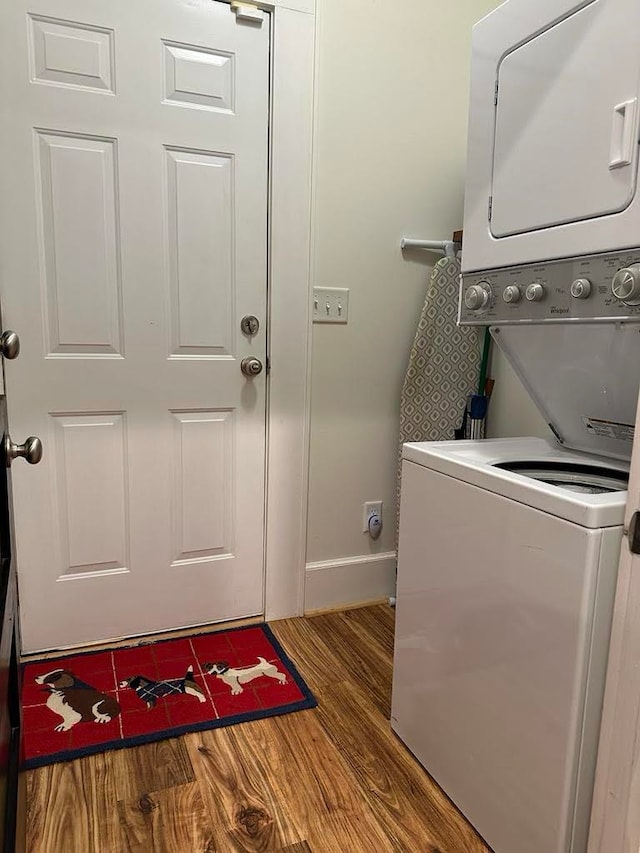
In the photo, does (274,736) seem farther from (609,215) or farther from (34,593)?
(609,215)

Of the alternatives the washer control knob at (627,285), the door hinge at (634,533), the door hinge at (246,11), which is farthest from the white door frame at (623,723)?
the door hinge at (246,11)

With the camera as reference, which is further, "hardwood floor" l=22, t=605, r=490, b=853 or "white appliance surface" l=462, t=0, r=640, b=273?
"hardwood floor" l=22, t=605, r=490, b=853

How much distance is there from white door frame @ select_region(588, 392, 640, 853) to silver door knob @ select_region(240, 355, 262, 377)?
1.30m

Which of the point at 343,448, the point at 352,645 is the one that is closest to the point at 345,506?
the point at 343,448

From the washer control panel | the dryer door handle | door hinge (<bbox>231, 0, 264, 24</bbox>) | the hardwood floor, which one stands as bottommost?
the hardwood floor

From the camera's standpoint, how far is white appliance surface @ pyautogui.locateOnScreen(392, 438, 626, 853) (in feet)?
3.26

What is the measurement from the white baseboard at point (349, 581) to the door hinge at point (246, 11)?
1.80m

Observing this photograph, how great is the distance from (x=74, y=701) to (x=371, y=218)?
1781 mm

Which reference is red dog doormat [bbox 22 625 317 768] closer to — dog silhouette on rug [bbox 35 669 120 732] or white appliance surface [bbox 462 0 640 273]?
dog silhouette on rug [bbox 35 669 120 732]

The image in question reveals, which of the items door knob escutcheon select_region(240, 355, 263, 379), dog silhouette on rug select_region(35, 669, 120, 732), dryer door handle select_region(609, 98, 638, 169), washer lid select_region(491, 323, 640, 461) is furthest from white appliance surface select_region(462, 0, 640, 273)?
dog silhouette on rug select_region(35, 669, 120, 732)

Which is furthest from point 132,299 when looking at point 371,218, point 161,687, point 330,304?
point 161,687

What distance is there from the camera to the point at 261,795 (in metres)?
1.37

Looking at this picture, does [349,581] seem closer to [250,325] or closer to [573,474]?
[250,325]

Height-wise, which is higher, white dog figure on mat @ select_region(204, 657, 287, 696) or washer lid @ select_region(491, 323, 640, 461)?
washer lid @ select_region(491, 323, 640, 461)
